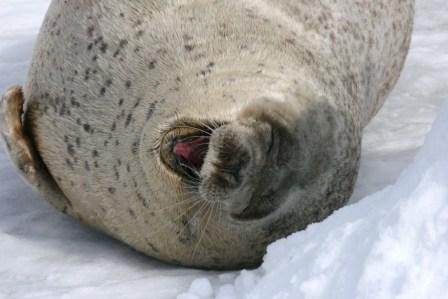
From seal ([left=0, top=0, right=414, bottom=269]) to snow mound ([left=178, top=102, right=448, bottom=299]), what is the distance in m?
0.47

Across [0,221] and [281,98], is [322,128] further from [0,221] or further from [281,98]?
[0,221]

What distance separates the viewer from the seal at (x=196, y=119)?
346cm

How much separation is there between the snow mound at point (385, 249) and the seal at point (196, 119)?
47 cm

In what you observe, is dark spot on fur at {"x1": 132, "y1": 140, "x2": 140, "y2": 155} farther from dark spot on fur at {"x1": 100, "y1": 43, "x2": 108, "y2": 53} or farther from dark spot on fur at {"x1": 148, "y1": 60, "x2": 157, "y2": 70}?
dark spot on fur at {"x1": 100, "y1": 43, "x2": 108, "y2": 53}

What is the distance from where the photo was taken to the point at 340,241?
2.77 metres

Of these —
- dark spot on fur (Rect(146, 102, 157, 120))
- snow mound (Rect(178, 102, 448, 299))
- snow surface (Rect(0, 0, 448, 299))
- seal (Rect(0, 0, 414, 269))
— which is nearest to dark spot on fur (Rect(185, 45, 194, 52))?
seal (Rect(0, 0, 414, 269))

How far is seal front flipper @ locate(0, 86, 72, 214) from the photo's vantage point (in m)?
4.27

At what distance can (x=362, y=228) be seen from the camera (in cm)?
277

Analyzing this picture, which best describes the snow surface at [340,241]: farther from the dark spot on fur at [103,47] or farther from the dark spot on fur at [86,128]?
the dark spot on fur at [103,47]

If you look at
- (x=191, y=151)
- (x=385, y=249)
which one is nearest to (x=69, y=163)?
(x=191, y=151)

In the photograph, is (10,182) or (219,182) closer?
(219,182)

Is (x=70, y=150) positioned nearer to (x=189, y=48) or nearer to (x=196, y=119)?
(x=189, y=48)

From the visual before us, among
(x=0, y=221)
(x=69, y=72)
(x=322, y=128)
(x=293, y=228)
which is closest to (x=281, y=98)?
(x=322, y=128)

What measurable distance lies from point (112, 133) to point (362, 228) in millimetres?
1424
